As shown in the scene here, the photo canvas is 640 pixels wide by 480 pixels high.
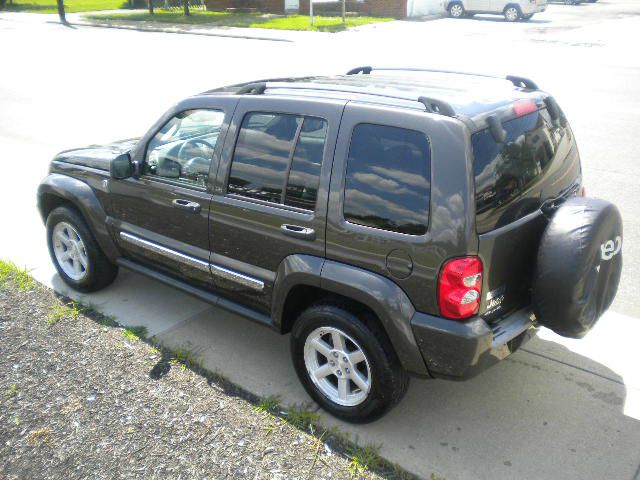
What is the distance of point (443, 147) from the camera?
3.06 metres

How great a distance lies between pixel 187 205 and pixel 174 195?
16cm

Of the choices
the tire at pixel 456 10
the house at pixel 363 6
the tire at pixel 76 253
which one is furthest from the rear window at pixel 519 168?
the tire at pixel 456 10

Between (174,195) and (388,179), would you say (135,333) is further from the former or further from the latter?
(388,179)

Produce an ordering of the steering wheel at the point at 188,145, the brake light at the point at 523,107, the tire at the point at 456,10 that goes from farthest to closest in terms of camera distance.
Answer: the tire at the point at 456,10 → the steering wheel at the point at 188,145 → the brake light at the point at 523,107

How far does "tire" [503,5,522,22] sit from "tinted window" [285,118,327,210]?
29456 mm

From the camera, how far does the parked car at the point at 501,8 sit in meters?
29.6

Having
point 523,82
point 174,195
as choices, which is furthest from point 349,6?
point 174,195

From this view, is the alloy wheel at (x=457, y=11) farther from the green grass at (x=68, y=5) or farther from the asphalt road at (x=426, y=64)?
the green grass at (x=68, y=5)

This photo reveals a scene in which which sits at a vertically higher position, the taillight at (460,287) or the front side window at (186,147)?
the front side window at (186,147)

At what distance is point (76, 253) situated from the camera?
17.1 feet

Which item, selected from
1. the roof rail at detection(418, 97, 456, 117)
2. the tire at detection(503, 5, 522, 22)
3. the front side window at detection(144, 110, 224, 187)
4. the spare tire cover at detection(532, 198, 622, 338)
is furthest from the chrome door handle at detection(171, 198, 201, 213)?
the tire at detection(503, 5, 522, 22)

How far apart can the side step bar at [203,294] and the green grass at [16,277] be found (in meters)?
1.11

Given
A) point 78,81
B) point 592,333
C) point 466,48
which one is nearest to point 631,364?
point 592,333

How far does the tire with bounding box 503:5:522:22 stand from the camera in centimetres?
2977
